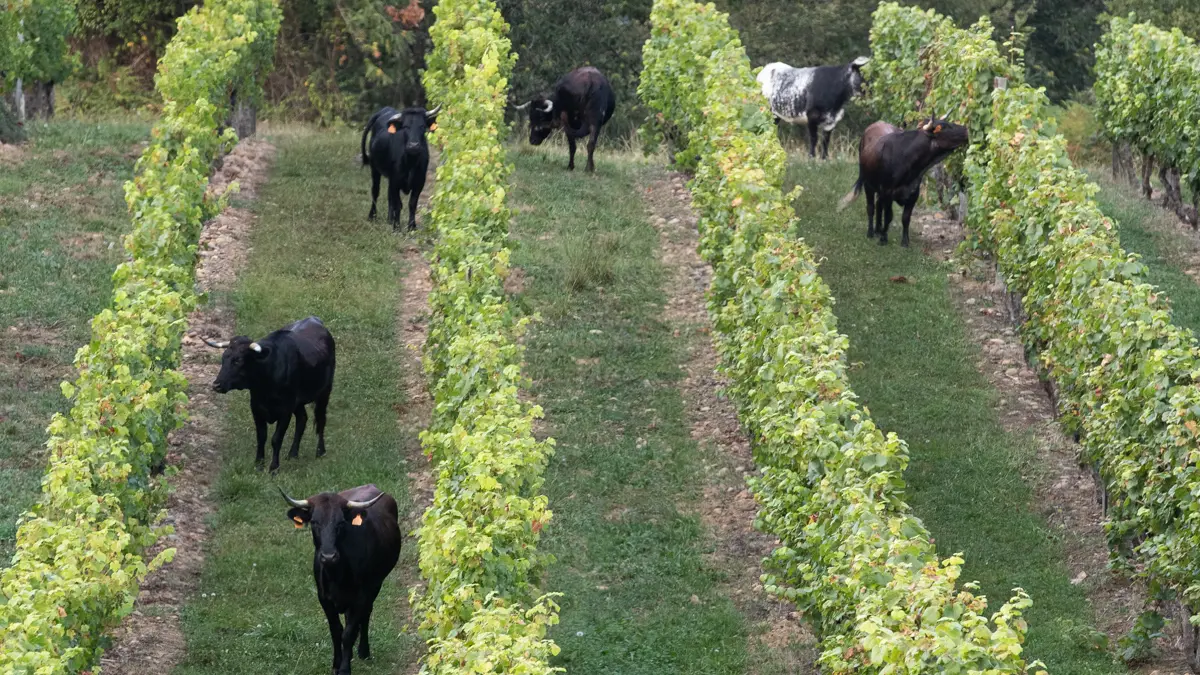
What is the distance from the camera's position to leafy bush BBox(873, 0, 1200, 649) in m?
12.1

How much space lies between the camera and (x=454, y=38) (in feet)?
75.9

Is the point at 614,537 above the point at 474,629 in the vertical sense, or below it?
below

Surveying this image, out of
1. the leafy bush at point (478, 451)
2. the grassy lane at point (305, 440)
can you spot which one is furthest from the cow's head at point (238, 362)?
the leafy bush at point (478, 451)

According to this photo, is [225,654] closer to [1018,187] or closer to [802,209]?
[1018,187]

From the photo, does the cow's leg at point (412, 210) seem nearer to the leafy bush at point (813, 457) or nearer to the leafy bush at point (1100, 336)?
the leafy bush at point (813, 457)

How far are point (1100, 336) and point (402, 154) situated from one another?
10395mm

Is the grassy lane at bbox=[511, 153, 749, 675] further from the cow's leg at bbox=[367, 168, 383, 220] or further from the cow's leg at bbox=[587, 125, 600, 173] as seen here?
the cow's leg at bbox=[367, 168, 383, 220]

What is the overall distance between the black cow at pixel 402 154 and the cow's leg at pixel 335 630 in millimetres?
10192

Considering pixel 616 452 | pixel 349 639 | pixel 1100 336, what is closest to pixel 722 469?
pixel 616 452

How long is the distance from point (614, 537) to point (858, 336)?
5575 millimetres

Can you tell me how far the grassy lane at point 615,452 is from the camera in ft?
41.5

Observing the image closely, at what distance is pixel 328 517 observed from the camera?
11.7 m

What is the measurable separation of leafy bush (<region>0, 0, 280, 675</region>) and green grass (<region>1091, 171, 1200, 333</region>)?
11304mm

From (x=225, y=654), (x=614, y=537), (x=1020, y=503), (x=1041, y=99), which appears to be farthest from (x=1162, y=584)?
(x=1041, y=99)
